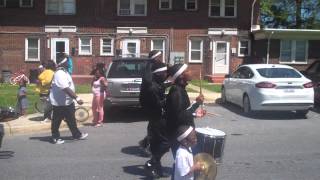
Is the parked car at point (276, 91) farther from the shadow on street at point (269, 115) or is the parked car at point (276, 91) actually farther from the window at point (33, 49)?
the window at point (33, 49)

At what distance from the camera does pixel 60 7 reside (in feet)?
108

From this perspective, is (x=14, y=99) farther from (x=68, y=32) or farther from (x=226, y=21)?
(x=226, y=21)

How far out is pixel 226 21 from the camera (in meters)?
33.6

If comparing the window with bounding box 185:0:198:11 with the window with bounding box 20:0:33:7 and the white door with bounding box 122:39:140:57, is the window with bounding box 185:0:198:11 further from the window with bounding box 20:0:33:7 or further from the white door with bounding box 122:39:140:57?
the window with bounding box 20:0:33:7

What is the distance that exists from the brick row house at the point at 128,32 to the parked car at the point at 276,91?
1626 cm

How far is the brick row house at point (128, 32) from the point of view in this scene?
32.6 metres

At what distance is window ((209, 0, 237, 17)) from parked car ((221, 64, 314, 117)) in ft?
59.1

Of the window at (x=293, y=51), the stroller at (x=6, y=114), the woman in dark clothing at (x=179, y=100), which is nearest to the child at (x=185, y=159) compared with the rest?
the woman in dark clothing at (x=179, y=100)

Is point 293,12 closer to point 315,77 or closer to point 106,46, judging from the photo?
point 106,46

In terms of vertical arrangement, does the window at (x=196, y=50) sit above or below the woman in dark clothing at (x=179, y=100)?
above

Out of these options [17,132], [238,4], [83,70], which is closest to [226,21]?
[238,4]

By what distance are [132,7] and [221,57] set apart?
613 cm

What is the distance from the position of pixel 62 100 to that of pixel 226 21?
2373 centimetres

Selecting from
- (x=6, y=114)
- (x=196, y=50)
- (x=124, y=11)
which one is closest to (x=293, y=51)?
A: (x=196, y=50)
